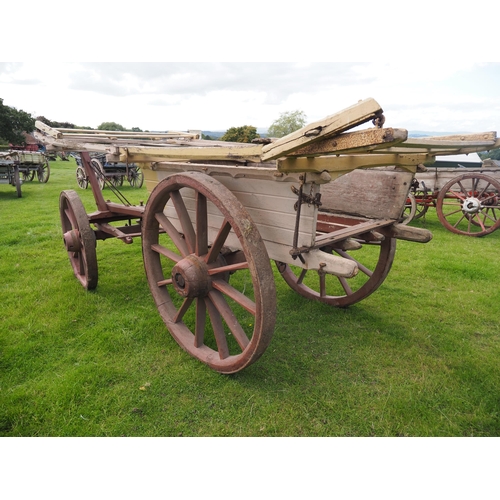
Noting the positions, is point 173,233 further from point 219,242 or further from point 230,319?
point 230,319

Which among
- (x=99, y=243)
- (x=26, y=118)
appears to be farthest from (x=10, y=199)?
(x=26, y=118)

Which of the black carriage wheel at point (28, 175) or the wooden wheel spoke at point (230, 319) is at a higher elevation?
the black carriage wheel at point (28, 175)

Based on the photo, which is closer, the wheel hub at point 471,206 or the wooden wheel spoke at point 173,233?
the wooden wheel spoke at point 173,233

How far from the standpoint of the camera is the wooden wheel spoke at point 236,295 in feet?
6.58

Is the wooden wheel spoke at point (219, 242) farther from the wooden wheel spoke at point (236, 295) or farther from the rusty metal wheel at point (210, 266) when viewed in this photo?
the wooden wheel spoke at point (236, 295)

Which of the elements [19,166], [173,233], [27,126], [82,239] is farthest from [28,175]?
[173,233]

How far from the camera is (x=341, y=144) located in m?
1.43

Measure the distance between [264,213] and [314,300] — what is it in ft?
5.41

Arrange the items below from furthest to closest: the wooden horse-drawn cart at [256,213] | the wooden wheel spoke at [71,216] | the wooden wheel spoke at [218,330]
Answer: the wooden wheel spoke at [71,216], the wooden wheel spoke at [218,330], the wooden horse-drawn cart at [256,213]

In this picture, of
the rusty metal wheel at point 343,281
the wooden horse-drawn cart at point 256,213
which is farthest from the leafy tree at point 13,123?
the rusty metal wheel at point 343,281

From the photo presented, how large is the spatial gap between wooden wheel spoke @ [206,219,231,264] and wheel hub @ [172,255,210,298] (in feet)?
0.20

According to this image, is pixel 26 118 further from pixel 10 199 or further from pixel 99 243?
pixel 99 243

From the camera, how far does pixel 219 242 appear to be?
2.17 m

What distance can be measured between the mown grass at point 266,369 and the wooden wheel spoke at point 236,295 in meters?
0.58
